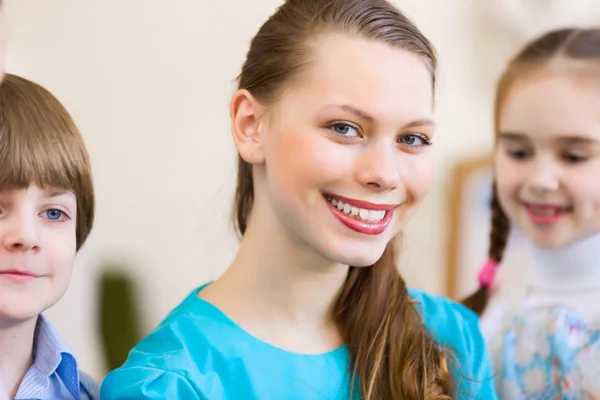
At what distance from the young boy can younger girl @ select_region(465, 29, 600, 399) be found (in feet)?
2.03

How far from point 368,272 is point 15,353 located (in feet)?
1.38

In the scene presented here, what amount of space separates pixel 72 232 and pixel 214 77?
48 centimetres

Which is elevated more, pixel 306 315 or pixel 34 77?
pixel 34 77

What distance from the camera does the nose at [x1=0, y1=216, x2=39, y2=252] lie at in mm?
695

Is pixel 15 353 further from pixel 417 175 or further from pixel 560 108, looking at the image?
pixel 560 108

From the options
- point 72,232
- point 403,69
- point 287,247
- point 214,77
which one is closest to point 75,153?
point 72,232

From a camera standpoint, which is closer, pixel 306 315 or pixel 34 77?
pixel 306 315

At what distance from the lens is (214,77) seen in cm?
117

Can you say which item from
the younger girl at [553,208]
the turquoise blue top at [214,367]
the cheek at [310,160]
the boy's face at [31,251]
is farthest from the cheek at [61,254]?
the younger girl at [553,208]

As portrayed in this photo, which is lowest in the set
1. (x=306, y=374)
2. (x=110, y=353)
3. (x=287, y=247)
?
(x=110, y=353)

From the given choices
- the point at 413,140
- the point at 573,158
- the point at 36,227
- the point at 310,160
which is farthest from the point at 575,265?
the point at 36,227

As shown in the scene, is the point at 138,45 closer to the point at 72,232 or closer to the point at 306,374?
the point at 72,232

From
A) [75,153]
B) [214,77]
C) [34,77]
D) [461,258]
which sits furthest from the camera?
[461,258]

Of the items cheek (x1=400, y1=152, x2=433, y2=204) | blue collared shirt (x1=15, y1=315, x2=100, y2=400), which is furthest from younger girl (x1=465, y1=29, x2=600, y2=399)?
blue collared shirt (x1=15, y1=315, x2=100, y2=400)
